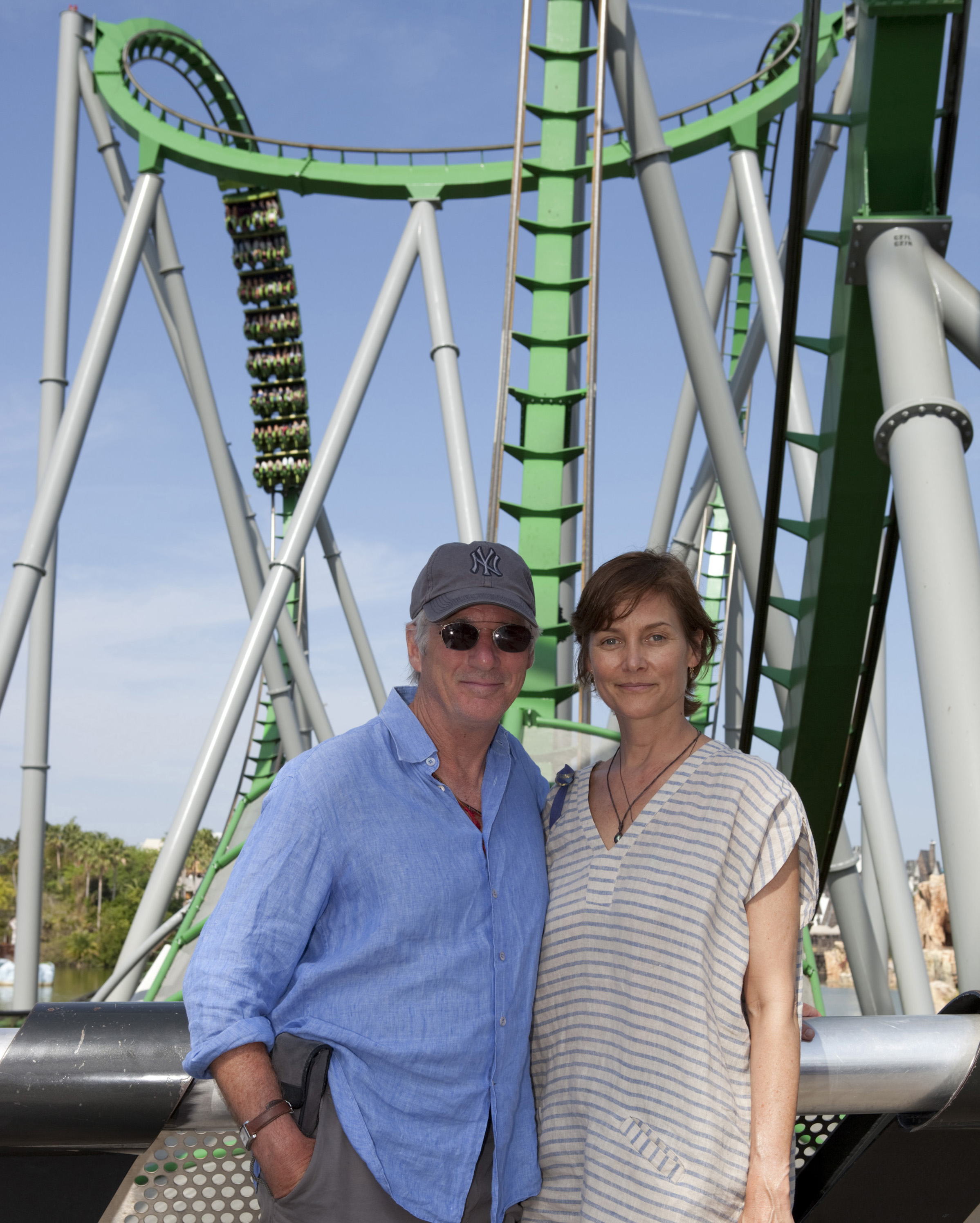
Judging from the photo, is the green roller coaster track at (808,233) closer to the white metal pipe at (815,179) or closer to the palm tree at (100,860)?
the white metal pipe at (815,179)

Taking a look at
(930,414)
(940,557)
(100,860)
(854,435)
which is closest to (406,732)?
(940,557)

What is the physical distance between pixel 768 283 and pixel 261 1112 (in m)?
7.18

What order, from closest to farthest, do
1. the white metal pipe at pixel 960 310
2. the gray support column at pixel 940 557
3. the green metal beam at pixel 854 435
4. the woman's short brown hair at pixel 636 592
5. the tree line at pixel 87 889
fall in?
1. the woman's short brown hair at pixel 636 592
2. the gray support column at pixel 940 557
3. the white metal pipe at pixel 960 310
4. the green metal beam at pixel 854 435
5. the tree line at pixel 87 889

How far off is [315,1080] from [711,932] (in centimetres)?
49

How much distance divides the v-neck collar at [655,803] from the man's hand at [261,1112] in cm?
50

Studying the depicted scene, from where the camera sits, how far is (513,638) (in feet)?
5.35

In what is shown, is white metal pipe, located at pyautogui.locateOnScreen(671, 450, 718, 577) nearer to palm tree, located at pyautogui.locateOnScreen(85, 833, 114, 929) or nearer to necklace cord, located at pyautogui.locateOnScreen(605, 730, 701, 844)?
necklace cord, located at pyautogui.locateOnScreen(605, 730, 701, 844)

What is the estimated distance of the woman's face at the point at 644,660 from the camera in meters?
1.62

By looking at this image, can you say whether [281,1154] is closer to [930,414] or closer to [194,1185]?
[194,1185]

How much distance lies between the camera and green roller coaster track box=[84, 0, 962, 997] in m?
3.94

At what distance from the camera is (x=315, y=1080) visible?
133 cm

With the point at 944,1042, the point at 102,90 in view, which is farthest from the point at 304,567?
the point at 944,1042

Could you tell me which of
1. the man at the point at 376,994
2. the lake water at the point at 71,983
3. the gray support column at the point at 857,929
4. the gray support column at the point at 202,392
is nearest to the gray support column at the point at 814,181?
the gray support column at the point at 857,929

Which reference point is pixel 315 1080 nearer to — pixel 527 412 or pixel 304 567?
pixel 527 412
